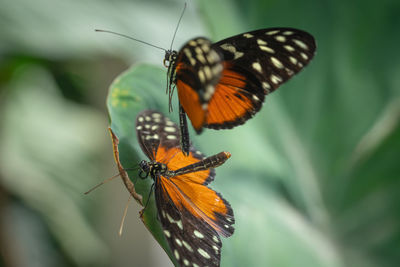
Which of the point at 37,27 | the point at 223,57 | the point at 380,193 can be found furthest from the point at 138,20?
the point at 380,193

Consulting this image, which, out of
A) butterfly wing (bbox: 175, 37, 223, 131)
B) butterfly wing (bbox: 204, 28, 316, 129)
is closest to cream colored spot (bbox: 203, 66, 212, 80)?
butterfly wing (bbox: 175, 37, 223, 131)

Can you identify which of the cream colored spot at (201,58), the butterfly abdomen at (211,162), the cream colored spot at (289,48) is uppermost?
the cream colored spot at (289,48)

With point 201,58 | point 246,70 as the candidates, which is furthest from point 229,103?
point 201,58

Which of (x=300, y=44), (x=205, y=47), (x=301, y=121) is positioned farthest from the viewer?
(x=301, y=121)

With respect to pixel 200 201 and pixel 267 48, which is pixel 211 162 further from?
pixel 267 48

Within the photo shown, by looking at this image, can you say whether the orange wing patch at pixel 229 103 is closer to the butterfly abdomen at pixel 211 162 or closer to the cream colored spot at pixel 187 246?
the butterfly abdomen at pixel 211 162

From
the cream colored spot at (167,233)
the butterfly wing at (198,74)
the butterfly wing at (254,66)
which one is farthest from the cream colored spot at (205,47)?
the cream colored spot at (167,233)
